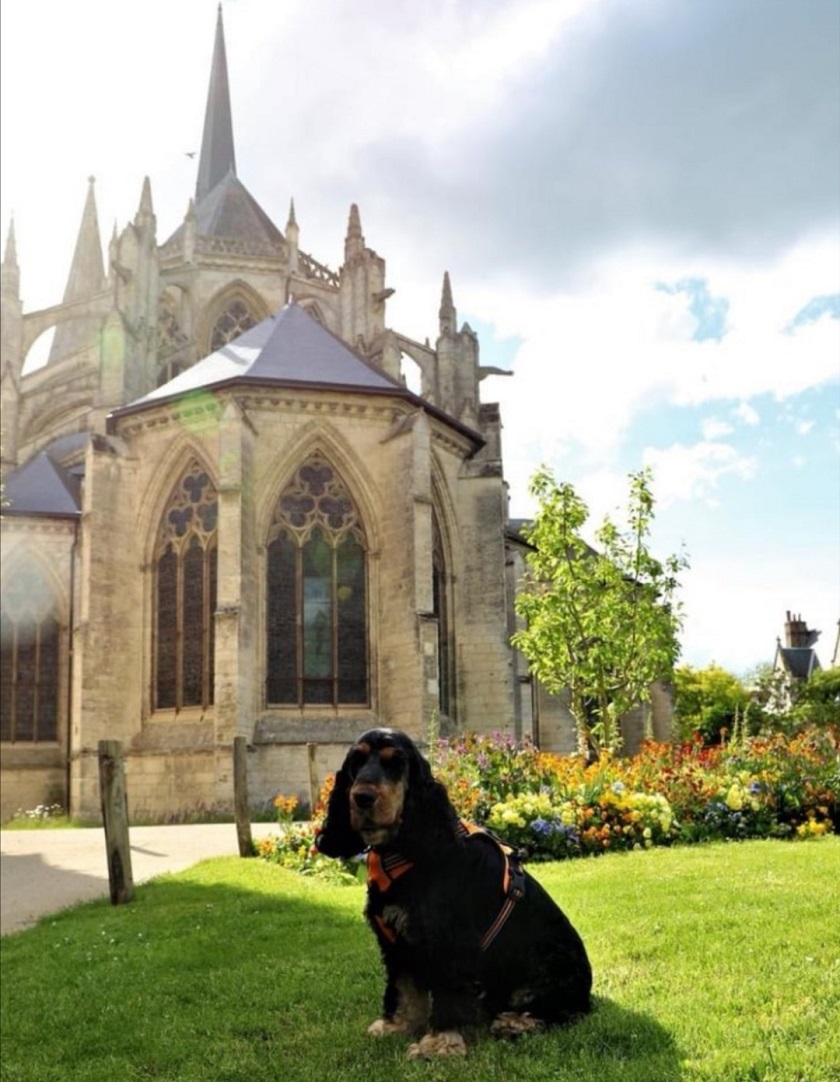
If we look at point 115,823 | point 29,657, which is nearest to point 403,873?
Result: point 115,823

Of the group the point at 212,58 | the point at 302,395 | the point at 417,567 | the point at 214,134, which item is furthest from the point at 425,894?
the point at 212,58

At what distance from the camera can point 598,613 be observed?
1717cm

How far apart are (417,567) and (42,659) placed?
10.1 m

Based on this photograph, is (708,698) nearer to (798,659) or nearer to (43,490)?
(798,659)

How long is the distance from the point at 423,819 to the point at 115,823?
Result: 6977mm

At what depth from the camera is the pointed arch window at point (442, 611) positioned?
875 inches

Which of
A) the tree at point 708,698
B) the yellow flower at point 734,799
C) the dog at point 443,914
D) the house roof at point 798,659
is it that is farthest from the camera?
the house roof at point 798,659

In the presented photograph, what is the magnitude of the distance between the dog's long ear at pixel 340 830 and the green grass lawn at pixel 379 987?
783 mm

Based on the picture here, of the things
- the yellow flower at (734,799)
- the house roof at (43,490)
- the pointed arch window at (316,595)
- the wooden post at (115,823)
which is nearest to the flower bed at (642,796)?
the yellow flower at (734,799)

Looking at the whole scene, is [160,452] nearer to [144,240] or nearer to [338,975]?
[144,240]

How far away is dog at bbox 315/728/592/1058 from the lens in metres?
3.91

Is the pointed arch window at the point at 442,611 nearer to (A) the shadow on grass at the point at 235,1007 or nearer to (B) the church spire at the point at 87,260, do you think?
(A) the shadow on grass at the point at 235,1007

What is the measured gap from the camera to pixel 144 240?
32.1m

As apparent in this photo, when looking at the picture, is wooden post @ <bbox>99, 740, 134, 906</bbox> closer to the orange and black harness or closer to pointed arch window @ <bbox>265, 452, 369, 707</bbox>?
the orange and black harness
